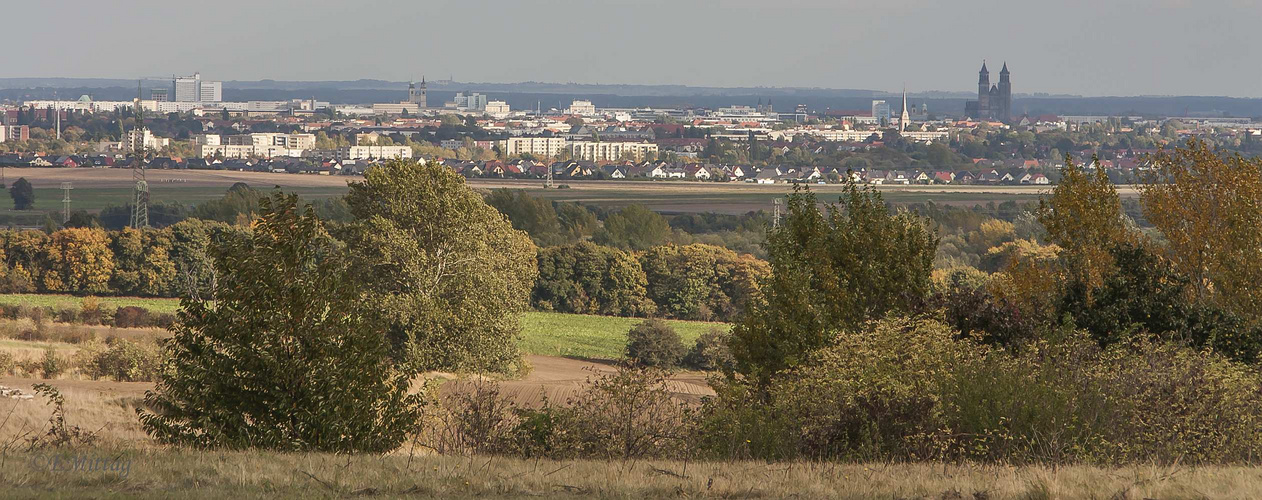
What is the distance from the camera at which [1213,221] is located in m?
24.2

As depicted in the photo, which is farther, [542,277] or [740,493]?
[542,277]

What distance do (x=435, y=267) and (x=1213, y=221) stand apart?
52.0ft

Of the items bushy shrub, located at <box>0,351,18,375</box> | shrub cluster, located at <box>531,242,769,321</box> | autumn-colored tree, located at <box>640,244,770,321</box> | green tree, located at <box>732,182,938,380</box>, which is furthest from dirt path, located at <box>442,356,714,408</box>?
autumn-colored tree, located at <box>640,244,770,321</box>

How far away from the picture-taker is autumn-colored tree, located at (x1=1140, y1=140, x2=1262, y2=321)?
74.0 ft

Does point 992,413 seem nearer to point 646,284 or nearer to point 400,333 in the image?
point 400,333

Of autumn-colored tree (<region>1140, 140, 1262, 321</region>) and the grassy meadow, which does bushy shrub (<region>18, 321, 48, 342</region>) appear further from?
autumn-colored tree (<region>1140, 140, 1262, 321</region>)

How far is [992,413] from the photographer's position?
47.1ft

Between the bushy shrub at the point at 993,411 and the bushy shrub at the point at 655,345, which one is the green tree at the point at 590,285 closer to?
the bushy shrub at the point at 655,345

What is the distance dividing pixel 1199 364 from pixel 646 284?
48.9 m

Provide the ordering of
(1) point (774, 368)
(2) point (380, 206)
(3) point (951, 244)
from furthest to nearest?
(3) point (951, 244), (2) point (380, 206), (1) point (774, 368)

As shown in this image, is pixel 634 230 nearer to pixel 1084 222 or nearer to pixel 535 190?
pixel 535 190

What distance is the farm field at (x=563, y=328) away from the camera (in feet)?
159

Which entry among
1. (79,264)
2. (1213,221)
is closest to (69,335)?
(79,264)

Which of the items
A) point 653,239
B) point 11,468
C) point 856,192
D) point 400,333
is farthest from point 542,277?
point 11,468
